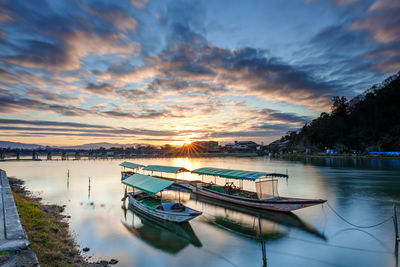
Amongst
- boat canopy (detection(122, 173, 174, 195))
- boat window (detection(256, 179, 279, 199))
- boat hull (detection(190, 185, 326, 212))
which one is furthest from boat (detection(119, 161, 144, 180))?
boat window (detection(256, 179, 279, 199))

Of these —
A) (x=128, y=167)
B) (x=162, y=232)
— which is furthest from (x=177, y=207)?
(x=128, y=167)

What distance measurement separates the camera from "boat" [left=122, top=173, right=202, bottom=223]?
1781cm

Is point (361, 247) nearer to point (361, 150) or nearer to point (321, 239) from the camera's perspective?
point (321, 239)

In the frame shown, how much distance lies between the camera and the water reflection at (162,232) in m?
15.1

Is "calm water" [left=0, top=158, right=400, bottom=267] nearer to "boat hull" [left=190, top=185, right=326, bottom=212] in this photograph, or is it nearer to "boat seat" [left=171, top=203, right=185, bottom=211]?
"boat hull" [left=190, top=185, right=326, bottom=212]

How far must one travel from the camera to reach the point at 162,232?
56.5 ft

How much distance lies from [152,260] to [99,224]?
27.4 feet

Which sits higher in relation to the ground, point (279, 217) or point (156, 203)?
point (156, 203)

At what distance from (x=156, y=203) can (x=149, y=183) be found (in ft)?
6.72

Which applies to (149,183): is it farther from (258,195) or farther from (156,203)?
(258,195)

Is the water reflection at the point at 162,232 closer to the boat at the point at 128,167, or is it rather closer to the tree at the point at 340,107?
the boat at the point at 128,167

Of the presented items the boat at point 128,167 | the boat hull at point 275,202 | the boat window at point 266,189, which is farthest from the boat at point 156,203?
the boat at point 128,167

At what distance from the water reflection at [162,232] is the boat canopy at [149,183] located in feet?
8.57

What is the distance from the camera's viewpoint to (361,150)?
340ft
